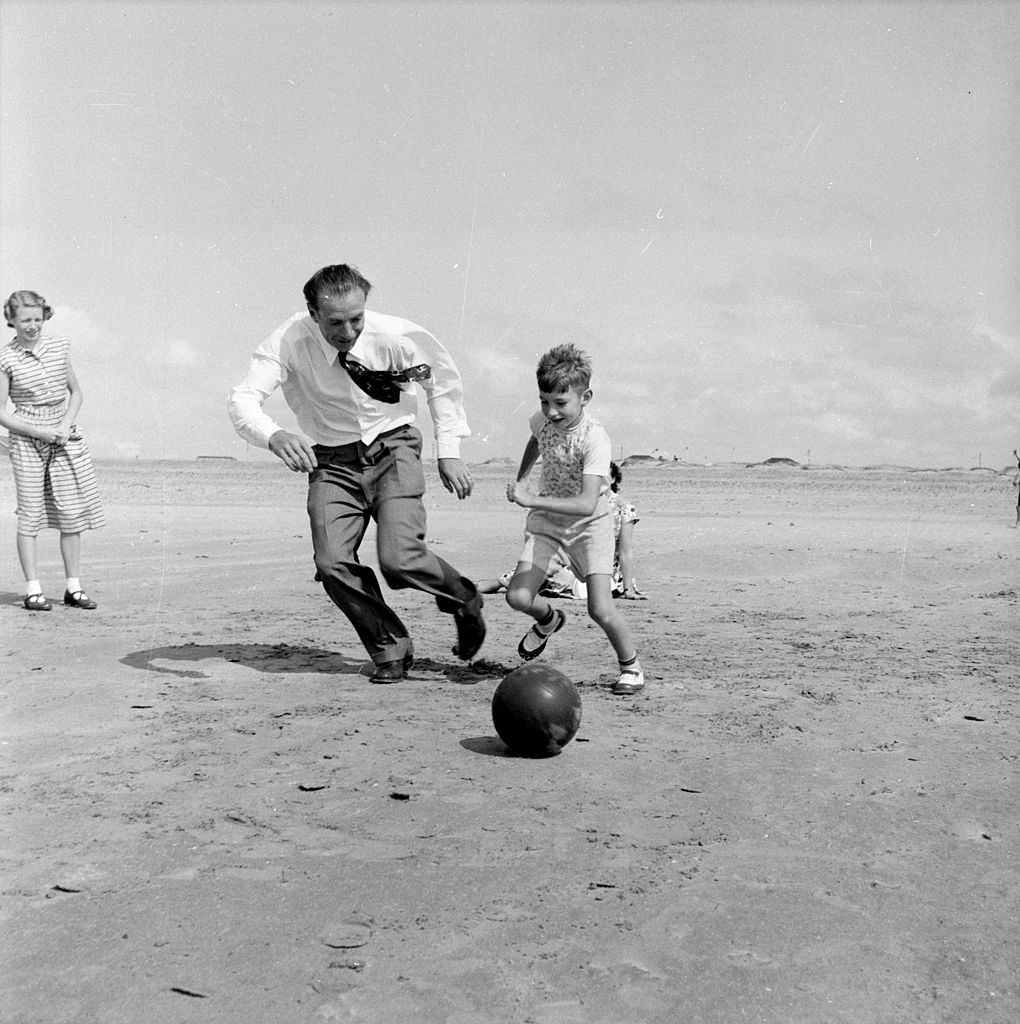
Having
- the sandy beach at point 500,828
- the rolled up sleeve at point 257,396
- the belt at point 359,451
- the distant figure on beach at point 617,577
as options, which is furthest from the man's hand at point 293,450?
the distant figure on beach at point 617,577

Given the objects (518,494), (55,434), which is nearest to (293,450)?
(518,494)

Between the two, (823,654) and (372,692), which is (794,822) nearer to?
(372,692)

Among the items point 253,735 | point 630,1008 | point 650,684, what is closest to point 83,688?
point 253,735

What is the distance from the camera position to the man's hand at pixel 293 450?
18.6 ft

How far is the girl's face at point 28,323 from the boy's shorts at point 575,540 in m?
4.44

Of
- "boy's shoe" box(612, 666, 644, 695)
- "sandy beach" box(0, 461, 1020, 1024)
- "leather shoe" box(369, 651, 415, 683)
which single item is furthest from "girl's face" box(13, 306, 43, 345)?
"boy's shoe" box(612, 666, 644, 695)

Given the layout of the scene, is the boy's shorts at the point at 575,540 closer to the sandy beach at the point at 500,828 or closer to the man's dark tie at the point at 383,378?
the sandy beach at the point at 500,828

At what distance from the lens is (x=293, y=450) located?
18.6 feet

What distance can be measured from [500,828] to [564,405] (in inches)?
106

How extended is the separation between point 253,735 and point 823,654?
3781mm

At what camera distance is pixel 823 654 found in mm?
7309

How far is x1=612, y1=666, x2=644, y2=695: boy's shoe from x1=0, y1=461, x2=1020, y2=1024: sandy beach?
61 millimetres

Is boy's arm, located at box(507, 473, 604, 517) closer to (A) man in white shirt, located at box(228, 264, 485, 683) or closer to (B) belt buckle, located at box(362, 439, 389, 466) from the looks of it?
(A) man in white shirt, located at box(228, 264, 485, 683)

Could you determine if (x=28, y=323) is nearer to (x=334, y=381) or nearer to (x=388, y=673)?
(x=334, y=381)
